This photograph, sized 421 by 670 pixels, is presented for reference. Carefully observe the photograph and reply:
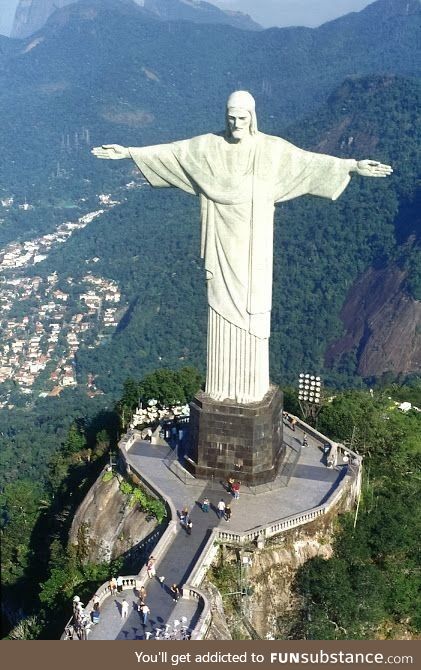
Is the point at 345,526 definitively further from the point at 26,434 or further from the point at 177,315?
the point at 177,315

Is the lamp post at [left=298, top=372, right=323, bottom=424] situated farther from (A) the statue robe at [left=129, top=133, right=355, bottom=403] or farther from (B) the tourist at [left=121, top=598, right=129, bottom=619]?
(B) the tourist at [left=121, top=598, right=129, bottom=619]

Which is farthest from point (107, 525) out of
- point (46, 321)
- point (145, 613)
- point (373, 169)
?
point (46, 321)

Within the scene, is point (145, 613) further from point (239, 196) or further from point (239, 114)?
point (239, 114)

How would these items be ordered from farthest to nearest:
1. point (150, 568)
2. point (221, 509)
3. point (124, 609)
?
point (221, 509), point (150, 568), point (124, 609)

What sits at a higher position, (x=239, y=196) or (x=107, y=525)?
(x=239, y=196)

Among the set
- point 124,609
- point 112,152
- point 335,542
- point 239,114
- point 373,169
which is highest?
point 239,114

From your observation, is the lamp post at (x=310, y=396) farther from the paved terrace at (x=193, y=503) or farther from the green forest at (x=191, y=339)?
the paved terrace at (x=193, y=503)

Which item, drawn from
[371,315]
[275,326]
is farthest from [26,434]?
[371,315]
